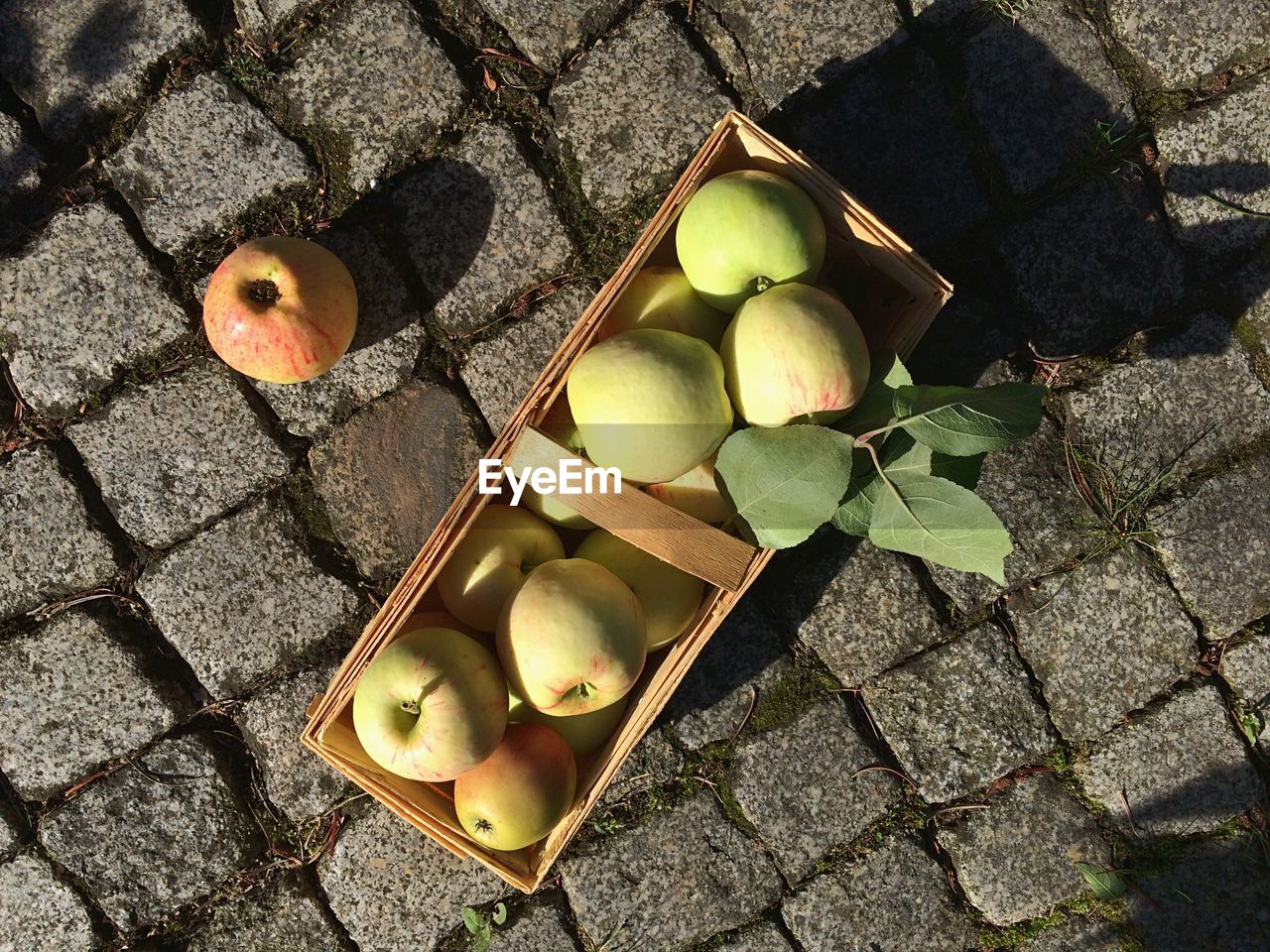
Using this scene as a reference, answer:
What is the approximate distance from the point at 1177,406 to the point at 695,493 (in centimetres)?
148

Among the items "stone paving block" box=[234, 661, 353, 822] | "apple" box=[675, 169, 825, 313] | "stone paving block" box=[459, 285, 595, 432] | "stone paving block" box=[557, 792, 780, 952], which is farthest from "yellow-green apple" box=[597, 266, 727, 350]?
"stone paving block" box=[557, 792, 780, 952]

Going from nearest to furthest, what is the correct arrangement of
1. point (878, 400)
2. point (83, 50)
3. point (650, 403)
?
point (650, 403)
point (878, 400)
point (83, 50)

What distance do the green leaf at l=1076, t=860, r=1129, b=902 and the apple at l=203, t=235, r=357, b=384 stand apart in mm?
2550

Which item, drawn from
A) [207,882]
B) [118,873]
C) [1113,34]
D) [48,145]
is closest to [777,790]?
[207,882]

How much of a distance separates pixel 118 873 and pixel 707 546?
1.96m

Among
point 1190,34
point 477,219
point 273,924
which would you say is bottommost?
point 273,924

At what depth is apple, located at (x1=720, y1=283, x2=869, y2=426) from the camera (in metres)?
1.88

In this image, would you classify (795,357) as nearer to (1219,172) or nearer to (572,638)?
(572,638)

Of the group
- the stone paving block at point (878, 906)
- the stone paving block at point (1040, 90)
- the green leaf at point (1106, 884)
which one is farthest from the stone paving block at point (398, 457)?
the green leaf at point (1106, 884)

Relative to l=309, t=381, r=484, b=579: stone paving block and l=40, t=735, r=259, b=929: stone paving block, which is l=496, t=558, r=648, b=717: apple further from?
l=40, t=735, r=259, b=929: stone paving block

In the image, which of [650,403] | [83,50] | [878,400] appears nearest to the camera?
[650,403]

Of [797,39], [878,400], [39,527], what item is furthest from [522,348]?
[39,527]

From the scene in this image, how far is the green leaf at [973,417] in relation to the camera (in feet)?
6.15

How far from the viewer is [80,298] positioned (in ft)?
8.25
